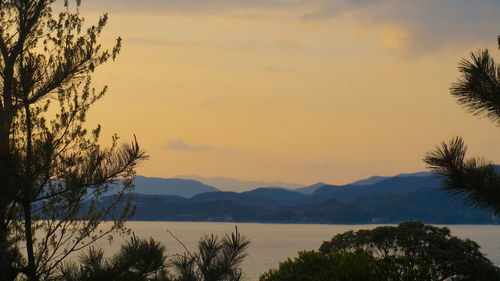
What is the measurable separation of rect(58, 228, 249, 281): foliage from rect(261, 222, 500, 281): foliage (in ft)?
24.3

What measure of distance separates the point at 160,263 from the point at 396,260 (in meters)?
9.50

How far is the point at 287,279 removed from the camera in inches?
733

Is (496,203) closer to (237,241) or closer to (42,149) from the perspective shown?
(237,241)

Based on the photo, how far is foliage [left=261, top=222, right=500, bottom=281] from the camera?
18.1m

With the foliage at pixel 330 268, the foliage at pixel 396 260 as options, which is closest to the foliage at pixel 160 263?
the foliage at pixel 330 268

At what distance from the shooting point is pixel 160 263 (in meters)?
11.6

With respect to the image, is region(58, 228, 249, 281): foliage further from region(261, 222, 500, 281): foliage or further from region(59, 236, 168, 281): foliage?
region(261, 222, 500, 281): foliage

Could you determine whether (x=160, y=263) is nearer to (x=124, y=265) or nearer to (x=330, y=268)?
(x=124, y=265)

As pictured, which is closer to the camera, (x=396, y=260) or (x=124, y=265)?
(x=124, y=265)

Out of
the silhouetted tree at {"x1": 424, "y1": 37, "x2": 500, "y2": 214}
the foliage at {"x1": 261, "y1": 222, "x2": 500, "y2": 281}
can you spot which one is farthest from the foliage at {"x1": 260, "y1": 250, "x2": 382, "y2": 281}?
the silhouetted tree at {"x1": 424, "y1": 37, "x2": 500, "y2": 214}

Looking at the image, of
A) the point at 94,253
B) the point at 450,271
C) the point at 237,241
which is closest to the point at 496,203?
the point at 237,241

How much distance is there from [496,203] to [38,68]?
28.1 feet

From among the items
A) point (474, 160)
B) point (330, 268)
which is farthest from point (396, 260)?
point (474, 160)

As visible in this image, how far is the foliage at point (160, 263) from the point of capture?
10.9 meters
